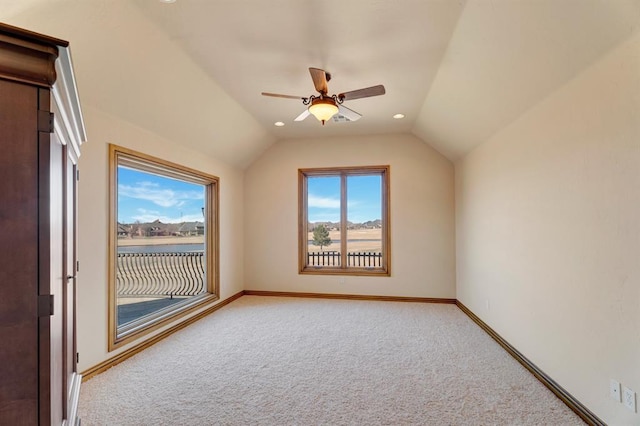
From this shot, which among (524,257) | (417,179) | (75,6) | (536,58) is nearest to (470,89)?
(536,58)

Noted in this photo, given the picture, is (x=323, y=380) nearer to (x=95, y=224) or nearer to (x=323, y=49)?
(x=95, y=224)

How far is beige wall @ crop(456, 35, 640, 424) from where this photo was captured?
1.80 metres

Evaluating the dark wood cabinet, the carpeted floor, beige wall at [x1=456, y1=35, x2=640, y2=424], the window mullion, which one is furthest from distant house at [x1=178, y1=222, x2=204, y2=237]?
beige wall at [x1=456, y1=35, x2=640, y2=424]

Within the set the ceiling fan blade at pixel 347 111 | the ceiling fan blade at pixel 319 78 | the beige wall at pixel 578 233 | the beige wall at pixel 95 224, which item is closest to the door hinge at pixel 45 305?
the beige wall at pixel 95 224

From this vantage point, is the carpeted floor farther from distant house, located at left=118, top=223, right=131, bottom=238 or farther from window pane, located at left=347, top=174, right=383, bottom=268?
window pane, located at left=347, top=174, right=383, bottom=268

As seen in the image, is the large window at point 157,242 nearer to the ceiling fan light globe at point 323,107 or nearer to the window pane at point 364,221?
the ceiling fan light globe at point 323,107

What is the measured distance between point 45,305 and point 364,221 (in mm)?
4925

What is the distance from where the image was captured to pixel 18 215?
3.76 ft

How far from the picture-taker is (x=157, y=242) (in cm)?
452

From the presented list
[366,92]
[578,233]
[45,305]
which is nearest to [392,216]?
[366,92]

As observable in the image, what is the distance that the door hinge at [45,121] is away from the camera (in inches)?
46.8

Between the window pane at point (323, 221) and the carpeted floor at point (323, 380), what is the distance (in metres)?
1.82

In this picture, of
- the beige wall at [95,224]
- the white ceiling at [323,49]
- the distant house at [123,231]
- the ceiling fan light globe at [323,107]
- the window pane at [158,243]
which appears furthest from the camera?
the window pane at [158,243]

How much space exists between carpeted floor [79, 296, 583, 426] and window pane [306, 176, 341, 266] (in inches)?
71.6
